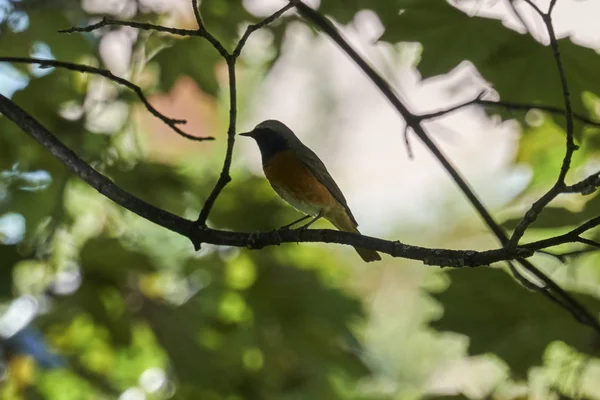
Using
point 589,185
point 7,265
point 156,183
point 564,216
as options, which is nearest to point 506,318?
point 564,216

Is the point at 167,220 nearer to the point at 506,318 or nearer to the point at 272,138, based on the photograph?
the point at 272,138

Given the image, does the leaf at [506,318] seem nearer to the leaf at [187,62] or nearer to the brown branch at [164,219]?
the brown branch at [164,219]

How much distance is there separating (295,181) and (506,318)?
763mm

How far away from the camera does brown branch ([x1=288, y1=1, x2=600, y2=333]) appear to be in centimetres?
173

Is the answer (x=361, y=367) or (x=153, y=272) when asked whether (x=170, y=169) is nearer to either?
(x=153, y=272)

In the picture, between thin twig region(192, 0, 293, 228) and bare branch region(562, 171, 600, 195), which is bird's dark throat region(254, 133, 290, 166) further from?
bare branch region(562, 171, 600, 195)

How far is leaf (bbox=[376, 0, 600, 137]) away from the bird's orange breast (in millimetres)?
542

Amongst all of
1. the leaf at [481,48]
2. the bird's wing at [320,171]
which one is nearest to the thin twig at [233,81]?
the leaf at [481,48]

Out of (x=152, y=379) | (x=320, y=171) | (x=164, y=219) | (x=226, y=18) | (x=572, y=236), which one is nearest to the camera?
(x=572, y=236)

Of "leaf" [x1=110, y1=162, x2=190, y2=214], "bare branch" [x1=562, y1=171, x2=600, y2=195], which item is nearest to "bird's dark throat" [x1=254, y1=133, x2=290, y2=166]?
"leaf" [x1=110, y1=162, x2=190, y2=214]

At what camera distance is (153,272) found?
102 inches

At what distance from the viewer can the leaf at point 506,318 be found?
1959 millimetres

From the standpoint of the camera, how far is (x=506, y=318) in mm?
2043

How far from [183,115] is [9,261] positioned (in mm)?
1759
